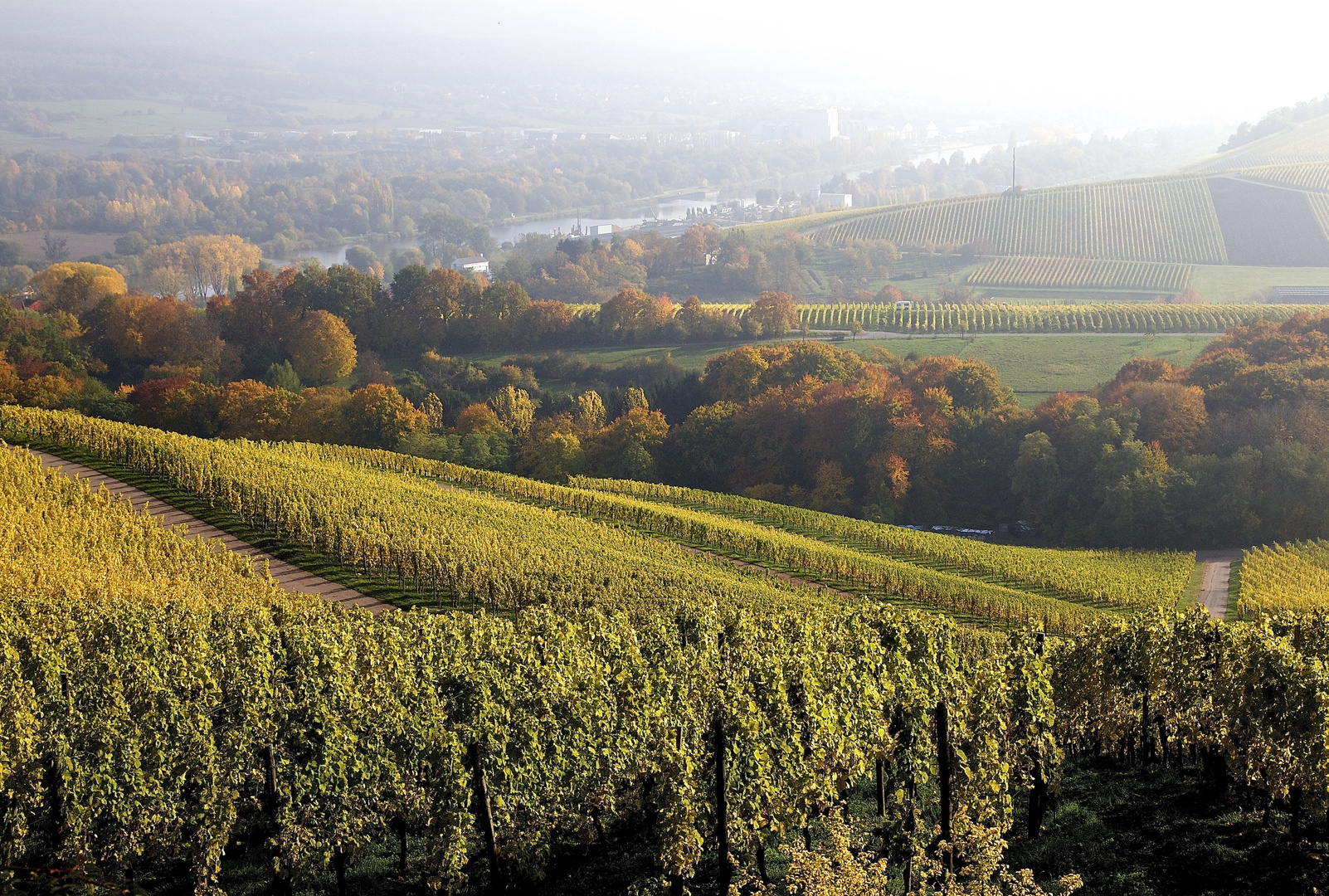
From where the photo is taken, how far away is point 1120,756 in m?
32.2

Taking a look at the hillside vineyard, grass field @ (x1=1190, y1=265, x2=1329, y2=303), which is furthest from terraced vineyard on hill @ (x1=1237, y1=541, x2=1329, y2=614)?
grass field @ (x1=1190, y1=265, x2=1329, y2=303)

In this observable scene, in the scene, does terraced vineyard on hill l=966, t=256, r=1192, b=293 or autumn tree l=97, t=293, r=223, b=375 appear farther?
terraced vineyard on hill l=966, t=256, r=1192, b=293

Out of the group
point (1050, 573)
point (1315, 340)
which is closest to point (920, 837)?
point (1050, 573)

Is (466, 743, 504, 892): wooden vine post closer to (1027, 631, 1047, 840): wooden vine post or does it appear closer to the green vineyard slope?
(1027, 631, 1047, 840): wooden vine post

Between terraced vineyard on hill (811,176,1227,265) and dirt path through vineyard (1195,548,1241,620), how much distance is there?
106m

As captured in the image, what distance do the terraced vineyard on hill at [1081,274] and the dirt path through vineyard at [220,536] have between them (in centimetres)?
13136

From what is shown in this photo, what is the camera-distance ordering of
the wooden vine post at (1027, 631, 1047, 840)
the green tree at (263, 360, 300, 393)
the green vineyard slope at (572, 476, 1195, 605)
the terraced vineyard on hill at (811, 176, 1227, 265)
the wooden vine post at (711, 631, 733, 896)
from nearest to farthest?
the wooden vine post at (711, 631, 733, 896) → the wooden vine post at (1027, 631, 1047, 840) → the green vineyard slope at (572, 476, 1195, 605) → the green tree at (263, 360, 300, 393) → the terraced vineyard on hill at (811, 176, 1227, 265)

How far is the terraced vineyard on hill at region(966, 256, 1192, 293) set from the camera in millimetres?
151375

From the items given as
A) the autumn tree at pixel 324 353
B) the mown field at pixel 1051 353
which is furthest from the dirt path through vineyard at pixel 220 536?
the mown field at pixel 1051 353

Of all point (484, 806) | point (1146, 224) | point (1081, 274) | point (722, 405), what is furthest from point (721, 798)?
point (1146, 224)

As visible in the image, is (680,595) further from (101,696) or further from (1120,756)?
(101,696)

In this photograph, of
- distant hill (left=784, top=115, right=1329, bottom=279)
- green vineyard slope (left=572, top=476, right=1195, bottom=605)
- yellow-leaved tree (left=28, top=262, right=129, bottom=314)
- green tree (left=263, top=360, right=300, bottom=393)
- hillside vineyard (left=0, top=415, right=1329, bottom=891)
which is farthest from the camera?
distant hill (left=784, top=115, right=1329, bottom=279)

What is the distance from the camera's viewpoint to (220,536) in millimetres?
49844

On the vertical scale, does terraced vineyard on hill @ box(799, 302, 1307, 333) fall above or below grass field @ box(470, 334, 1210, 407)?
above
